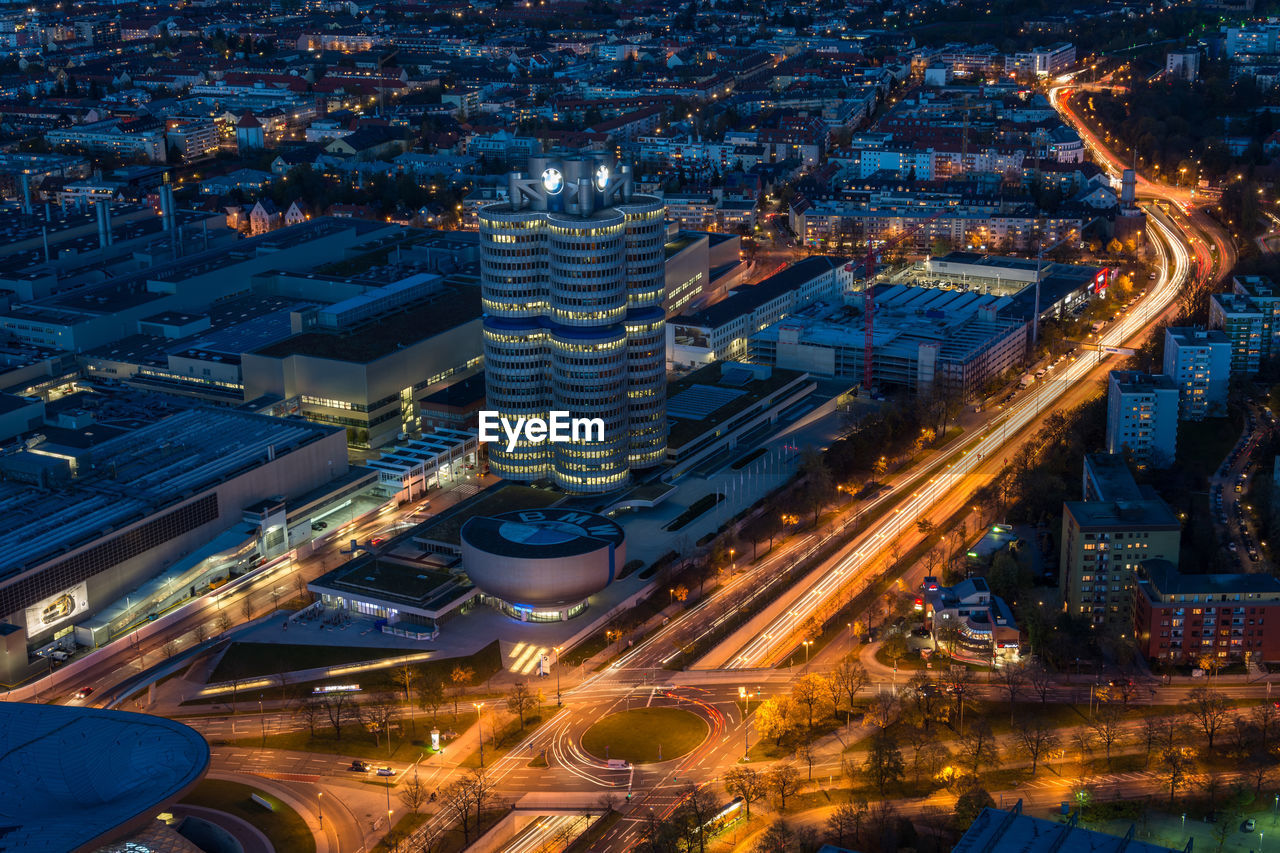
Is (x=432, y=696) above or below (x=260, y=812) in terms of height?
above

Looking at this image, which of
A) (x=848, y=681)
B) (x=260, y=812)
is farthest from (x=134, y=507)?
(x=848, y=681)

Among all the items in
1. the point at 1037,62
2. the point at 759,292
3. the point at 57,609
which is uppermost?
the point at 1037,62

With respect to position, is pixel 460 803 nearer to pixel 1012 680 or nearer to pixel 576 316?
pixel 1012 680

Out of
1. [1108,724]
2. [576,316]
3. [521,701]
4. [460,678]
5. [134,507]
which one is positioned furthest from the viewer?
[576,316]

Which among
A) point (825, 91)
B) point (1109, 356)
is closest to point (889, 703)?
point (1109, 356)

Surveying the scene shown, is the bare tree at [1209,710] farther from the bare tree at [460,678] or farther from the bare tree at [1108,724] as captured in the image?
the bare tree at [460,678]

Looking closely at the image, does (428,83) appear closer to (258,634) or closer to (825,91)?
(825,91)

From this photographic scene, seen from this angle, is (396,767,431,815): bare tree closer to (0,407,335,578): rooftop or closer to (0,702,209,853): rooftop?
(0,702,209,853): rooftop
